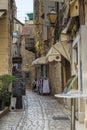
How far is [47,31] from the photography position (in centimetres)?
3170

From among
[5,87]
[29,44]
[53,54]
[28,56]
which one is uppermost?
[29,44]

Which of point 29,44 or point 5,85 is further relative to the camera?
point 29,44

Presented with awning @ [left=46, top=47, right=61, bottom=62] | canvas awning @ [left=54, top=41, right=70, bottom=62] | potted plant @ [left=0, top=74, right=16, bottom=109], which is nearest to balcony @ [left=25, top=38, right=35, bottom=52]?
awning @ [left=46, top=47, right=61, bottom=62]

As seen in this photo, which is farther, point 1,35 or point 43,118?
point 1,35

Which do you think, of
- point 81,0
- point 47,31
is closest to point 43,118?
point 81,0

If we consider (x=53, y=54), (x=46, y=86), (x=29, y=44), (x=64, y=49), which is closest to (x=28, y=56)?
(x=29, y=44)

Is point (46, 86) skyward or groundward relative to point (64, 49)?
groundward

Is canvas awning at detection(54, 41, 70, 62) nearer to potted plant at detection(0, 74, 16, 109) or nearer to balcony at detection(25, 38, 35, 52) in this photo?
potted plant at detection(0, 74, 16, 109)

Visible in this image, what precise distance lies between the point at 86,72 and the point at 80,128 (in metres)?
1.74

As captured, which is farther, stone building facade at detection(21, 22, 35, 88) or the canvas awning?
stone building facade at detection(21, 22, 35, 88)

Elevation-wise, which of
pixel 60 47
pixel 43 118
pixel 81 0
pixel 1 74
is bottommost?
pixel 43 118

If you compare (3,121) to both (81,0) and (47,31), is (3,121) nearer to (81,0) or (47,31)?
(81,0)

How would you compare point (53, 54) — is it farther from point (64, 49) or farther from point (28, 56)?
point (28, 56)

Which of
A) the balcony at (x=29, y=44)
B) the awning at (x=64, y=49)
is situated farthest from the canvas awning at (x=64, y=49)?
the balcony at (x=29, y=44)
